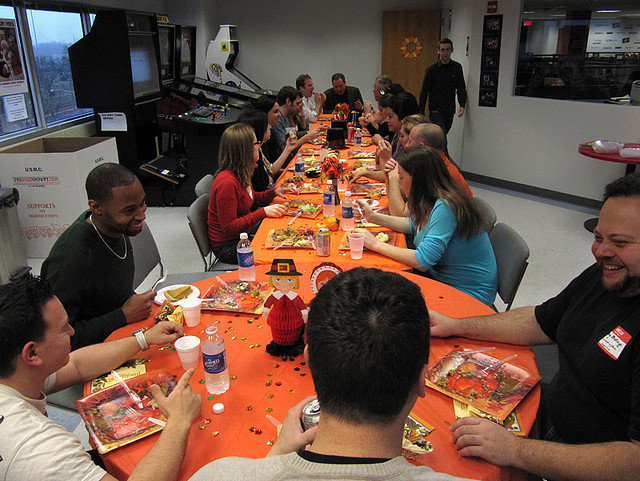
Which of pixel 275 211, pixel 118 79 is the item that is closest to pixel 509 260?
pixel 275 211

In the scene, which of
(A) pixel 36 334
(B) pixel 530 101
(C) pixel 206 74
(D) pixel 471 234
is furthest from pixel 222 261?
(C) pixel 206 74

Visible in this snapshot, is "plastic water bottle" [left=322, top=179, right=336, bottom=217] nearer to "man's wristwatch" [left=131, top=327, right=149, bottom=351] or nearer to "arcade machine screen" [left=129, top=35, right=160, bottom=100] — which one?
"man's wristwatch" [left=131, top=327, right=149, bottom=351]

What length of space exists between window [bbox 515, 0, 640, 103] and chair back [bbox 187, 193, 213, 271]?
16.1ft

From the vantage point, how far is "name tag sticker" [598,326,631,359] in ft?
4.62

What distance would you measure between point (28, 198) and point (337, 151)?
3059mm

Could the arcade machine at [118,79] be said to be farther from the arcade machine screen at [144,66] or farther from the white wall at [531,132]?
the white wall at [531,132]

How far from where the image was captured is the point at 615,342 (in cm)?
144

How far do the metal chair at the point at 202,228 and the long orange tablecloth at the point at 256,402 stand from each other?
109cm

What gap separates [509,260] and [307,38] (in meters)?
7.85

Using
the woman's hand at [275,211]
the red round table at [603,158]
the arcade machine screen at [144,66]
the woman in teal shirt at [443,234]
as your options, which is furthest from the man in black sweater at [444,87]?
the woman in teal shirt at [443,234]

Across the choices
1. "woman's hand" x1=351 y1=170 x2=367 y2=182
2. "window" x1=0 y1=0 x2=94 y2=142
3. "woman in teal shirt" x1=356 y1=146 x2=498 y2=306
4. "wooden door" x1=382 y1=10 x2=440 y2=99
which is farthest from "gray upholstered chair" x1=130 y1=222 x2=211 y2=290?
"wooden door" x1=382 y1=10 x2=440 y2=99

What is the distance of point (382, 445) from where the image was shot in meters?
0.91

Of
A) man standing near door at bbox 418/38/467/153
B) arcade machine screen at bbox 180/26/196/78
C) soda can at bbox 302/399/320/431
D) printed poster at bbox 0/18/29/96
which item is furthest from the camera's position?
arcade machine screen at bbox 180/26/196/78

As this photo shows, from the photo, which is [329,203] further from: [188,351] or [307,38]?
[307,38]
